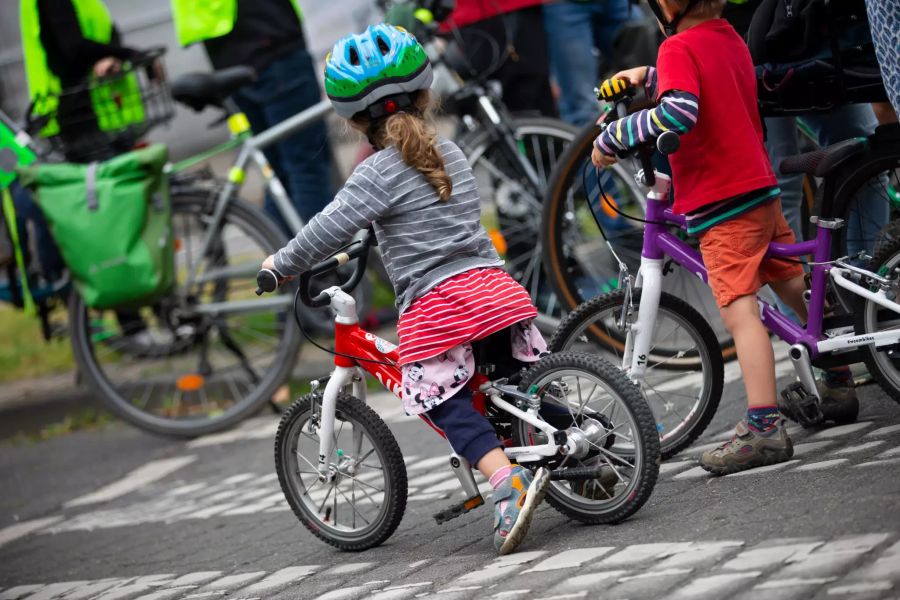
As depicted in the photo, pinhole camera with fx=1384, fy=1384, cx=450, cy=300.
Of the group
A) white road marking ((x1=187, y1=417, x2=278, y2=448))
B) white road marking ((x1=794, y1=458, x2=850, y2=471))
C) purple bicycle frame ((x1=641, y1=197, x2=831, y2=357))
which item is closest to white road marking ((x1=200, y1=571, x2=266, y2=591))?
purple bicycle frame ((x1=641, y1=197, x2=831, y2=357))

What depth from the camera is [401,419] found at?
6090mm

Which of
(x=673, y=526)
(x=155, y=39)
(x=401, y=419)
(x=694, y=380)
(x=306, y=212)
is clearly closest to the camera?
(x=673, y=526)

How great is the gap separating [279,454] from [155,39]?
27.3 feet

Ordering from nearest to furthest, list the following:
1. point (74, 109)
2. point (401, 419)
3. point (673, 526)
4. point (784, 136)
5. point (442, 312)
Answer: point (673, 526) → point (442, 312) → point (784, 136) → point (401, 419) → point (74, 109)

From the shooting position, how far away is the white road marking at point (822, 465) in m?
3.92

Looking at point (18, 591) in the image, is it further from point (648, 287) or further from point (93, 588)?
point (648, 287)

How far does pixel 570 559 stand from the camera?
3613mm

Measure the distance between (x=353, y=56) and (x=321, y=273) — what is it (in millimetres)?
644

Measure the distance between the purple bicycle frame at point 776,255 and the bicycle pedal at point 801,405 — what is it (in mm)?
145

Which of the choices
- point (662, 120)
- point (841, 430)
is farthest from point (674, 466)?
point (662, 120)

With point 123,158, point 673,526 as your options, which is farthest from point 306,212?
point 673,526

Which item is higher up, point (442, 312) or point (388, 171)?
point (388, 171)

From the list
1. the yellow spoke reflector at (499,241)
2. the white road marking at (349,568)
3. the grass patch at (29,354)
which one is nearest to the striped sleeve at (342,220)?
the white road marking at (349,568)

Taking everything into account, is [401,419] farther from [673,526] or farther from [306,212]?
[673,526]
